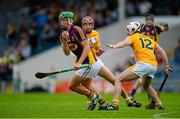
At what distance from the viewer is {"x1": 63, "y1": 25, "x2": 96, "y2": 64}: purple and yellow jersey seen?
1869 cm

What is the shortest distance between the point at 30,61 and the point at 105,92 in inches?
197

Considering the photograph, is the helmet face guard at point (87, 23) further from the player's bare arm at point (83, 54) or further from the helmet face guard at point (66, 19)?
the player's bare arm at point (83, 54)

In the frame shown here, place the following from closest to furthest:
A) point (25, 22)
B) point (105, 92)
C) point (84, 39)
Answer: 1. point (84, 39)
2. point (105, 92)
3. point (25, 22)

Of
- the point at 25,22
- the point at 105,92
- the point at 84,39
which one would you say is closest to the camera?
the point at 84,39

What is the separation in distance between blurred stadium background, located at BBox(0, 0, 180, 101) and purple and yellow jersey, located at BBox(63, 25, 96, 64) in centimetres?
1604

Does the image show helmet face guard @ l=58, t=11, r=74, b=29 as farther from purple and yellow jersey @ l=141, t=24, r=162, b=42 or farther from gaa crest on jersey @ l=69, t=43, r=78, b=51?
purple and yellow jersey @ l=141, t=24, r=162, b=42

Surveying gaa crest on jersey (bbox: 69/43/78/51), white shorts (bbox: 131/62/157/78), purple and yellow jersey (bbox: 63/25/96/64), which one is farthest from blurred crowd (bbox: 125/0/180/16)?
gaa crest on jersey (bbox: 69/43/78/51)

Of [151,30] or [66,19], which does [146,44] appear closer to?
[66,19]

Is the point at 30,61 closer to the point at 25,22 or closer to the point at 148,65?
the point at 25,22

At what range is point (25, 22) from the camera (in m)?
40.6

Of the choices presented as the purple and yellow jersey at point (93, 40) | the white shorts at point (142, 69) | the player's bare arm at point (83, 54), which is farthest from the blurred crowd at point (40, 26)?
the player's bare arm at point (83, 54)

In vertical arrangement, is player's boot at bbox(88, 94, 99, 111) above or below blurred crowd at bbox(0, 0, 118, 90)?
above

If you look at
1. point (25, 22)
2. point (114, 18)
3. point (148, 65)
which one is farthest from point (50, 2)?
point (148, 65)

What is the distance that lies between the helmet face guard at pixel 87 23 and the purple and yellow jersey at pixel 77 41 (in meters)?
0.73
